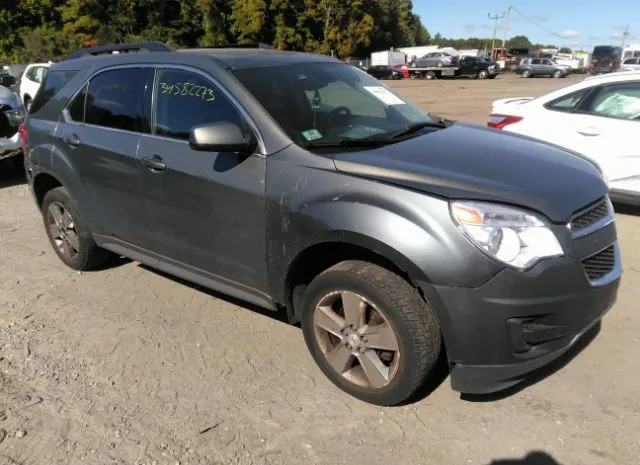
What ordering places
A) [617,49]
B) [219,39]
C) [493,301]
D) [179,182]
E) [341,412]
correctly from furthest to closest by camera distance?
[219,39], [617,49], [179,182], [341,412], [493,301]

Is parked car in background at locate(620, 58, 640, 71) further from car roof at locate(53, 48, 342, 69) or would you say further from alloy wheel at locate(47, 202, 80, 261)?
alloy wheel at locate(47, 202, 80, 261)

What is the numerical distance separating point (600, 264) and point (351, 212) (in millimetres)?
1274

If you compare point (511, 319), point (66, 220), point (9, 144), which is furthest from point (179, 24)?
point (511, 319)

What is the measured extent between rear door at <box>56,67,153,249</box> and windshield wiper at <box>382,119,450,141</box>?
164 cm

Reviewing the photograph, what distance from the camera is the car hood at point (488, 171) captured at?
260 centimetres

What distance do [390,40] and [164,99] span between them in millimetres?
74241

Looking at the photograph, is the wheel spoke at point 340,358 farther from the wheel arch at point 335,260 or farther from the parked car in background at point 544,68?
the parked car in background at point 544,68

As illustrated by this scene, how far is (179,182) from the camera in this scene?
347 cm

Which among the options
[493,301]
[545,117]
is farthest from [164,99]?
[545,117]

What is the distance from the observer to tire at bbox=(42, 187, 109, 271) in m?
4.55

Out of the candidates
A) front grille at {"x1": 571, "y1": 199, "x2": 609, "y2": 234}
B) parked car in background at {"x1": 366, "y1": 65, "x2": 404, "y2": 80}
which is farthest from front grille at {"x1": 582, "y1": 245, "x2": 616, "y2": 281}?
parked car in background at {"x1": 366, "y1": 65, "x2": 404, "y2": 80}

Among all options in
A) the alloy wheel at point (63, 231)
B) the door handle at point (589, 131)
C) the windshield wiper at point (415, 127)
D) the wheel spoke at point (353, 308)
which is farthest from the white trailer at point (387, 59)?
the wheel spoke at point (353, 308)

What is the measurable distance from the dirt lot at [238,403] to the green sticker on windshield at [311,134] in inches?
52.1

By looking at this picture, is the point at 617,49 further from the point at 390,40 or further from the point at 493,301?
the point at 493,301
